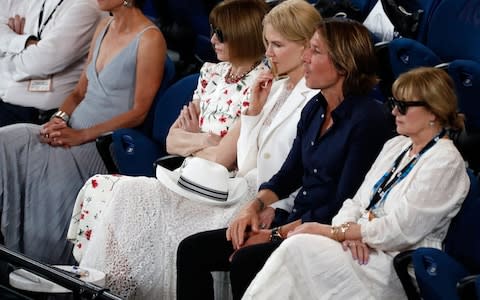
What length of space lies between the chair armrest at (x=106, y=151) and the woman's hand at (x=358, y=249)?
5.49ft

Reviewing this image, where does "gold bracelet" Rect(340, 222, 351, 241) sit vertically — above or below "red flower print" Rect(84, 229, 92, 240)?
above

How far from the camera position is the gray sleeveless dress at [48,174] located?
496 centimetres

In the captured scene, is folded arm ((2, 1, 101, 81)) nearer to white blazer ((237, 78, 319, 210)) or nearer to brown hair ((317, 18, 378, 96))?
white blazer ((237, 78, 319, 210))

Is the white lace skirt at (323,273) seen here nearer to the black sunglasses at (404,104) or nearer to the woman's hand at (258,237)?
the woman's hand at (258,237)

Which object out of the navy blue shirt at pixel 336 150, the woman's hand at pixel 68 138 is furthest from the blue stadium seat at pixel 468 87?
the woman's hand at pixel 68 138

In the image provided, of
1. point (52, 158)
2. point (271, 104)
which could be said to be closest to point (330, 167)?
point (271, 104)

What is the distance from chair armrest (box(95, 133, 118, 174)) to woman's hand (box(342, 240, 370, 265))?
1.67 m

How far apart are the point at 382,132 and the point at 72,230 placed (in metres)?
1.40

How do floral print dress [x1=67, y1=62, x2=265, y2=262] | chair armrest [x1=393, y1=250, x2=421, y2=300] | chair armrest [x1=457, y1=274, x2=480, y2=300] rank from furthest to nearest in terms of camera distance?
floral print dress [x1=67, y1=62, x2=265, y2=262], chair armrest [x1=393, y1=250, x2=421, y2=300], chair armrest [x1=457, y1=274, x2=480, y2=300]

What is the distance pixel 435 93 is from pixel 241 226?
2.74 ft

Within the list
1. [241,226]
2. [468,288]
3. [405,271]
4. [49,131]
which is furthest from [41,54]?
[468,288]

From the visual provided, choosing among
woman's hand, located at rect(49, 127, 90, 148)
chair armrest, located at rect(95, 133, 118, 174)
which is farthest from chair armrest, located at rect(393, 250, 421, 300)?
woman's hand, located at rect(49, 127, 90, 148)

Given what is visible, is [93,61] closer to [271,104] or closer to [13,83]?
[13,83]

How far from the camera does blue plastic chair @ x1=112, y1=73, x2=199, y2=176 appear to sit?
485 centimetres
